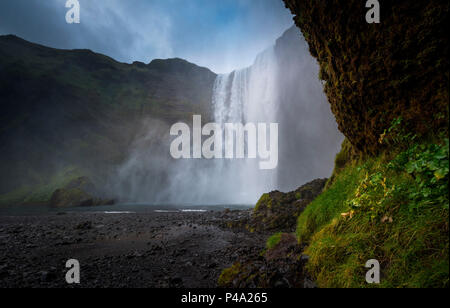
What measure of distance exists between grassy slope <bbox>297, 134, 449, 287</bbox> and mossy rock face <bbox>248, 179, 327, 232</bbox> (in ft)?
17.7

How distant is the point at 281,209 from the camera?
31.2 feet

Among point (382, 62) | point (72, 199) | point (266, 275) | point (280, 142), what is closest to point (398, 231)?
point (266, 275)

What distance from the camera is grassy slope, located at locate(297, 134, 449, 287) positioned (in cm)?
177

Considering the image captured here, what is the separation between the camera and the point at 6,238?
7406 millimetres

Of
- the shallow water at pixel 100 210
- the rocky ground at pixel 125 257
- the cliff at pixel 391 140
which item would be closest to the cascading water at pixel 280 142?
the shallow water at pixel 100 210

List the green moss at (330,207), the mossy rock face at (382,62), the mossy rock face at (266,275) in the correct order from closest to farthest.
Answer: the mossy rock face at (382,62) < the mossy rock face at (266,275) < the green moss at (330,207)

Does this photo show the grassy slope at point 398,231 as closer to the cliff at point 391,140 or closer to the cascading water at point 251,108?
the cliff at point 391,140

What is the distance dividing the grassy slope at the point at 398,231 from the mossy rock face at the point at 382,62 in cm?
67

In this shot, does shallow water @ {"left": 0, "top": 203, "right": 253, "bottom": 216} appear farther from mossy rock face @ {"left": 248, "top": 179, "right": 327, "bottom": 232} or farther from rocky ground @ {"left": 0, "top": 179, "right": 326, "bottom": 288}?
rocky ground @ {"left": 0, "top": 179, "right": 326, "bottom": 288}

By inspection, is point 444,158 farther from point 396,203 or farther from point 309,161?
point 309,161

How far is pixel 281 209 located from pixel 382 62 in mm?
7963

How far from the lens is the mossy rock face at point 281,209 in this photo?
8336 mm

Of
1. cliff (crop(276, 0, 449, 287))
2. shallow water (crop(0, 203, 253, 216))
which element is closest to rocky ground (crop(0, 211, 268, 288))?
cliff (crop(276, 0, 449, 287))

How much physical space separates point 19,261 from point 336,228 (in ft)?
26.4
